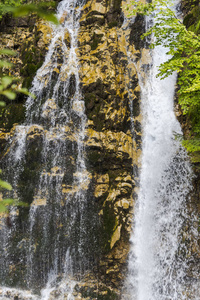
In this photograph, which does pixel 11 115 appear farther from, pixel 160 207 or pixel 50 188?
pixel 160 207

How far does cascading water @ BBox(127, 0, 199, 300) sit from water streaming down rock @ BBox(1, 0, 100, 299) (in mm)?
1389

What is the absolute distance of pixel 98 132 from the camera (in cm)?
722

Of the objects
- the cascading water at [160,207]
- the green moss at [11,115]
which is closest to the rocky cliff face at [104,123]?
the green moss at [11,115]

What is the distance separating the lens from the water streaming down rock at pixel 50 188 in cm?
612

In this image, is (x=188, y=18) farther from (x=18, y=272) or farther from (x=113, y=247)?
(x=18, y=272)

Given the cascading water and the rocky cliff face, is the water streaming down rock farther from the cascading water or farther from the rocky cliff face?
the cascading water

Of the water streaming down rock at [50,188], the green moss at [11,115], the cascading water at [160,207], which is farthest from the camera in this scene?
the green moss at [11,115]

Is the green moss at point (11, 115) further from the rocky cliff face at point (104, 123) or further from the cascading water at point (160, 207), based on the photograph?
the cascading water at point (160, 207)

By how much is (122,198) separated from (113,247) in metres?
1.32

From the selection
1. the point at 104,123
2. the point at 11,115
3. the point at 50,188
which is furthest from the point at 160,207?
the point at 11,115

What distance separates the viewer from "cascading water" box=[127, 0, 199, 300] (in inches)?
225

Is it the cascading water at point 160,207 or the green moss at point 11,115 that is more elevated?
the green moss at point 11,115

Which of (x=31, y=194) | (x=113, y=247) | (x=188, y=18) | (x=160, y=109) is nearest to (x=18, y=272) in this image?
(x=31, y=194)

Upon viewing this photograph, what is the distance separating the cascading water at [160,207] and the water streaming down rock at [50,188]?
139 centimetres
